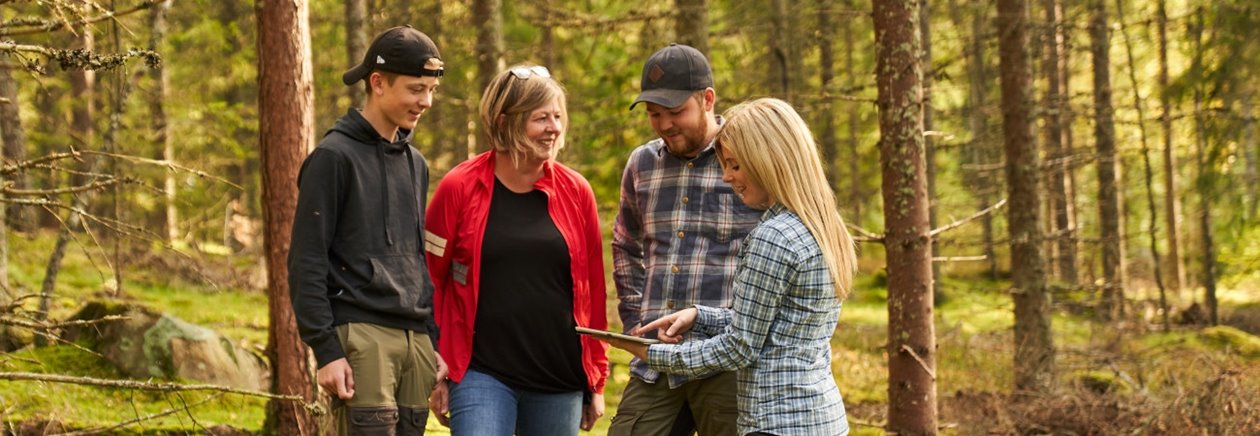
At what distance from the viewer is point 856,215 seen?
19.9m

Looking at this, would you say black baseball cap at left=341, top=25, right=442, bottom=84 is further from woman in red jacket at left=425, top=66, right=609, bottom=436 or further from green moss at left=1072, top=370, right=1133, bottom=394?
green moss at left=1072, top=370, right=1133, bottom=394

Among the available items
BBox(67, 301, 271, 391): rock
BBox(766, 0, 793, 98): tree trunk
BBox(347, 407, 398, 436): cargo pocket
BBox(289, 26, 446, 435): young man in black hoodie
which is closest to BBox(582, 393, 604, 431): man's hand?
BBox(289, 26, 446, 435): young man in black hoodie

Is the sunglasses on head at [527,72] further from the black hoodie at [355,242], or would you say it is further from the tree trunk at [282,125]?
the tree trunk at [282,125]

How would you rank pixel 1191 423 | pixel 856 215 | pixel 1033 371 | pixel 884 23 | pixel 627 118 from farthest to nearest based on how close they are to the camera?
pixel 856 215
pixel 627 118
pixel 1033 371
pixel 1191 423
pixel 884 23

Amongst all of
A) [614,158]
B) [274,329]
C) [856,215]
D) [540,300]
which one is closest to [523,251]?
[540,300]

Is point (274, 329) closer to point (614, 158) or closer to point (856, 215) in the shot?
point (614, 158)

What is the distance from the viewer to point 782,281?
3.30 meters

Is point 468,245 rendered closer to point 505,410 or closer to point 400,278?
point 400,278

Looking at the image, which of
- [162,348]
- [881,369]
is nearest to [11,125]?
[162,348]

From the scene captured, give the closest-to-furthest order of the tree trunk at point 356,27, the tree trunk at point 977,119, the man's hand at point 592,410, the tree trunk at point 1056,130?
the man's hand at point 592,410
the tree trunk at point 356,27
the tree trunk at point 1056,130
the tree trunk at point 977,119

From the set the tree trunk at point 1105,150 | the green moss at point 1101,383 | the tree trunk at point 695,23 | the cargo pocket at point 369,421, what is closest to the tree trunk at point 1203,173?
the tree trunk at point 1105,150

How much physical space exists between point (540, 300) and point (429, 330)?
1.37ft

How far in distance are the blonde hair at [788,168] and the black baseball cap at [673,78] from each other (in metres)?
0.58

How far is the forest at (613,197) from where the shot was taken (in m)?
5.97
